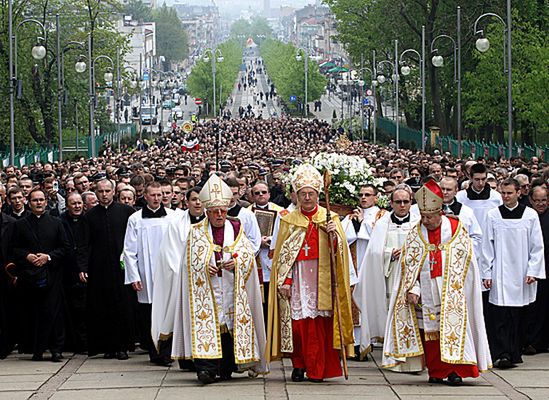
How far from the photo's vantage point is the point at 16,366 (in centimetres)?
1512

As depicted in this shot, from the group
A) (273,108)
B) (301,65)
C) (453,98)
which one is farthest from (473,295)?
(273,108)

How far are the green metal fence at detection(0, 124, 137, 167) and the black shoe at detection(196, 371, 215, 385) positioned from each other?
112ft

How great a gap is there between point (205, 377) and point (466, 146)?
43.1 meters

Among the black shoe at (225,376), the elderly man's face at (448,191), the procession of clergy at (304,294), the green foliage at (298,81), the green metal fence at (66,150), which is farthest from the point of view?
the green foliage at (298,81)

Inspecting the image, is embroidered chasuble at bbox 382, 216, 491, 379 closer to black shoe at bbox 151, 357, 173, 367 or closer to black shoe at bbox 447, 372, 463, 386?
black shoe at bbox 447, 372, 463, 386

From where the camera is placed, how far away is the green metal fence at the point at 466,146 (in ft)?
155

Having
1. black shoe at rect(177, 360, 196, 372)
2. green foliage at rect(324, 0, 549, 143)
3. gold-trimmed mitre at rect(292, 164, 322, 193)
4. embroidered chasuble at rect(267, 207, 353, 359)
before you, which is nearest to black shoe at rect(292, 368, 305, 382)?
embroidered chasuble at rect(267, 207, 353, 359)

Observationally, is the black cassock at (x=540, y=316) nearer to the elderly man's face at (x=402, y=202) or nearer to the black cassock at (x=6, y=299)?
the elderly man's face at (x=402, y=202)

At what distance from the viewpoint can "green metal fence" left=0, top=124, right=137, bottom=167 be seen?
52.0 metres

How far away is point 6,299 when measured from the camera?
15.9 meters

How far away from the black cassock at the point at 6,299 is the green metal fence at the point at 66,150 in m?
31.0

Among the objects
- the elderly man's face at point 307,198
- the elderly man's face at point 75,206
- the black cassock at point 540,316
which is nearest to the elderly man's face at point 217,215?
the elderly man's face at point 307,198

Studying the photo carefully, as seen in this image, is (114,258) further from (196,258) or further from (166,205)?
(196,258)

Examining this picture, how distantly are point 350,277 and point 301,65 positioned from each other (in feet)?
409
